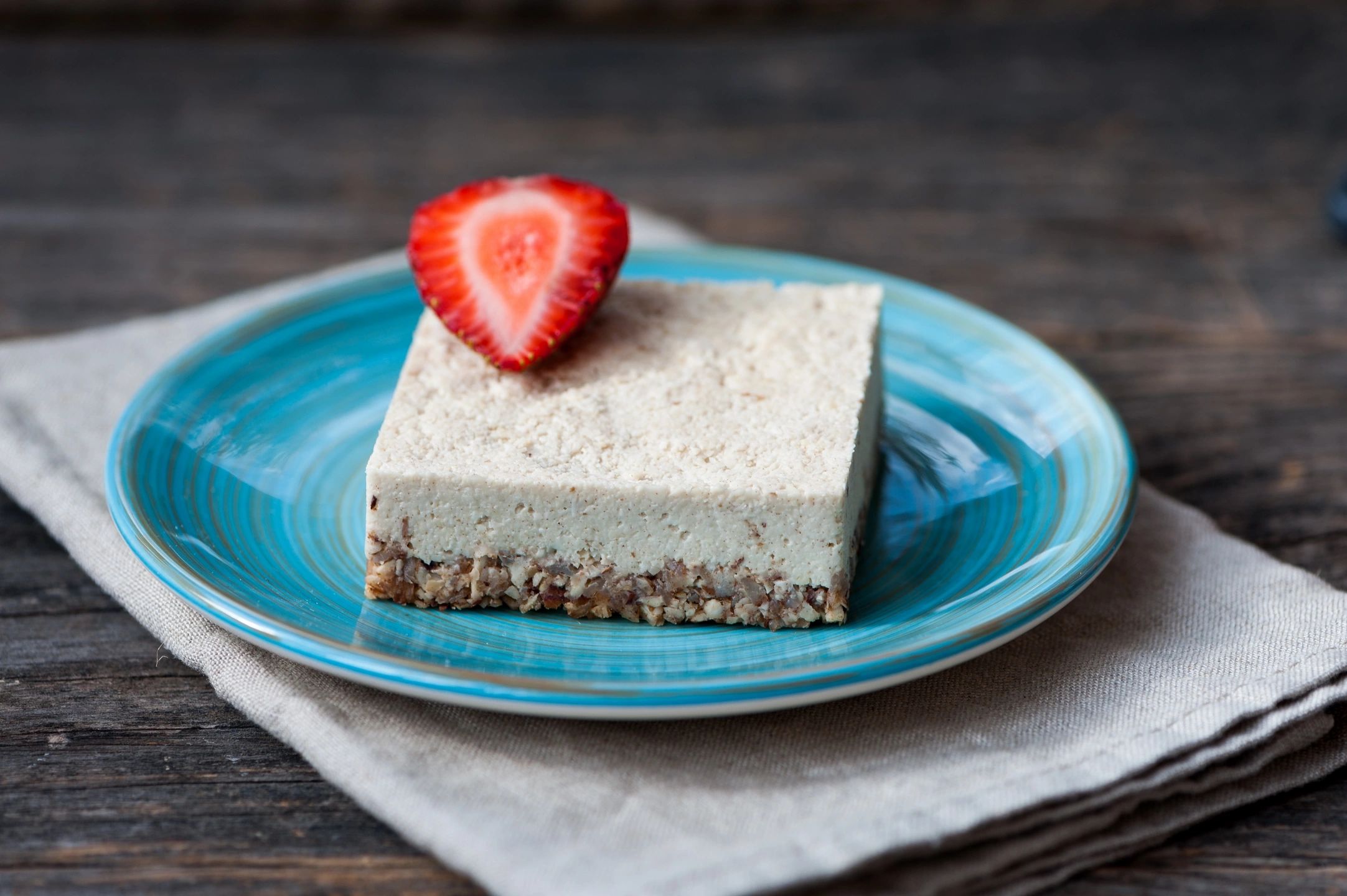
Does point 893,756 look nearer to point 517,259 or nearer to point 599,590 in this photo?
point 599,590

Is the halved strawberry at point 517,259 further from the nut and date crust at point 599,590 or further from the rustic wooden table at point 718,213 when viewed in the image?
the rustic wooden table at point 718,213

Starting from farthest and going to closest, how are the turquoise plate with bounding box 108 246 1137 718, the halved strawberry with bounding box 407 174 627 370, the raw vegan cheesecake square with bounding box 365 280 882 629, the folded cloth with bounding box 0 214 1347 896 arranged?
the halved strawberry with bounding box 407 174 627 370
the raw vegan cheesecake square with bounding box 365 280 882 629
the turquoise plate with bounding box 108 246 1137 718
the folded cloth with bounding box 0 214 1347 896

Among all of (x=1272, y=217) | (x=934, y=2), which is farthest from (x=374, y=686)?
(x=934, y=2)

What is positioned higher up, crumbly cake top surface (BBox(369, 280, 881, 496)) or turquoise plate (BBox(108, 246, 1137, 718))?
crumbly cake top surface (BBox(369, 280, 881, 496))

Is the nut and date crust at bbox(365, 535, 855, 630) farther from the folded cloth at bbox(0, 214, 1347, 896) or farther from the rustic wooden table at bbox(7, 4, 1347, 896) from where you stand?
the rustic wooden table at bbox(7, 4, 1347, 896)

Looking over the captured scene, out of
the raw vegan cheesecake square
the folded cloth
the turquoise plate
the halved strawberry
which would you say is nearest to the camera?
the folded cloth

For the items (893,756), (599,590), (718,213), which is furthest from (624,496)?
(718,213)

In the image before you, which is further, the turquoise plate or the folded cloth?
the turquoise plate

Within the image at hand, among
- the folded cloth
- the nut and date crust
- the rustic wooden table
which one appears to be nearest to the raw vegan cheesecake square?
the nut and date crust
